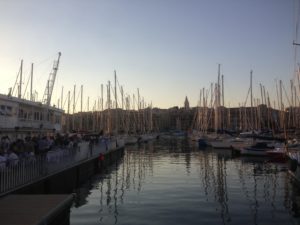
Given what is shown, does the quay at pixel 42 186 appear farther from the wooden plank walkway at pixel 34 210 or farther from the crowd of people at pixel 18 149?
the crowd of people at pixel 18 149

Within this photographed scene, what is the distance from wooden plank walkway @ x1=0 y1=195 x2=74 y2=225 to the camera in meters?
14.0

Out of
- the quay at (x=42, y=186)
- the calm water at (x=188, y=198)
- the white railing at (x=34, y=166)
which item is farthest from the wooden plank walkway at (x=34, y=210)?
the calm water at (x=188, y=198)

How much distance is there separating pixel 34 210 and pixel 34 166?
7085mm

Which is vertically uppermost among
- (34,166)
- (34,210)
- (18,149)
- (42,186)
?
(18,149)

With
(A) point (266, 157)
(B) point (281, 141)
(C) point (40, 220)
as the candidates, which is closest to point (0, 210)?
(C) point (40, 220)

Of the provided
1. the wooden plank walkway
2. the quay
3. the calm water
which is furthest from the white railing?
the calm water

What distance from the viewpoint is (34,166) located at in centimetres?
2219

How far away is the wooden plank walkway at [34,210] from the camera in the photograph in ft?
45.9

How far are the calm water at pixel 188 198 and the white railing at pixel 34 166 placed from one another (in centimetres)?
257

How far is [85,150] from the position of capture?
38.4 m

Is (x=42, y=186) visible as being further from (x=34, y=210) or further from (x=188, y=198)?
(x=188, y=198)

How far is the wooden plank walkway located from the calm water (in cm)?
174

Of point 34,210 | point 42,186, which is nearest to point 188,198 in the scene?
point 42,186

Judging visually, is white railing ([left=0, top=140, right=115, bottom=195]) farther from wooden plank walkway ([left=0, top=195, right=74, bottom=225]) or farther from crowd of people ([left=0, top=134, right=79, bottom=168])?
wooden plank walkway ([left=0, top=195, right=74, bottom=225])
